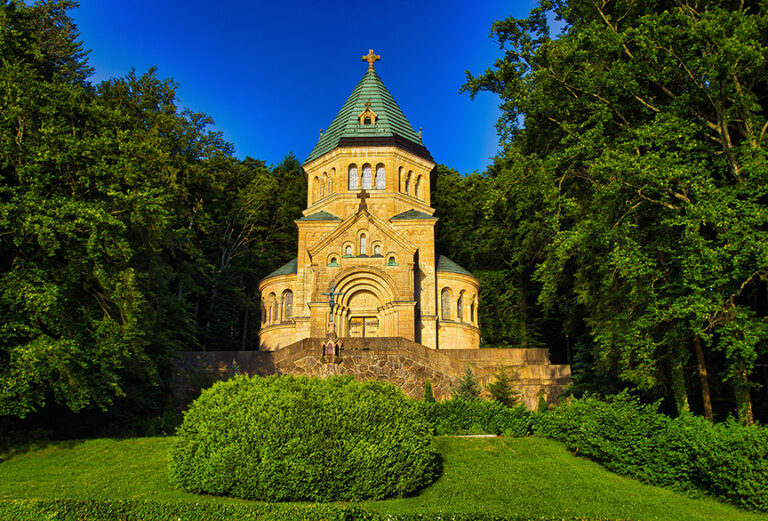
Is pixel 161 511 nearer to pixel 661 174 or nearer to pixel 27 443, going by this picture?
pixel 27 443

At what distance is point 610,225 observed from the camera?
736 inches

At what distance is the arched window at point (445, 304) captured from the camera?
35.7m

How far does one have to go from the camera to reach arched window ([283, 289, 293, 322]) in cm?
3619

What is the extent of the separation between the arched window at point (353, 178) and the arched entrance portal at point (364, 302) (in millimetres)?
6690

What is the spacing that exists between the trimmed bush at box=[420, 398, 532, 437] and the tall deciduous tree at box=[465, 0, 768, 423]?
311 centimetres

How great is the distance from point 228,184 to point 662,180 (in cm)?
3543

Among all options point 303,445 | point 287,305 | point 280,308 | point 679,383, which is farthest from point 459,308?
point 303,445

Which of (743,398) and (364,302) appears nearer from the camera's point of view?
(743,398)

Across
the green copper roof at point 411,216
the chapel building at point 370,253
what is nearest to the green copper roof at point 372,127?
the chapel building at point 370,253

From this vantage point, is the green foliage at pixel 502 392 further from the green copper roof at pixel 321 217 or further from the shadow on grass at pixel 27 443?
the green copper roof at pixel 321 217

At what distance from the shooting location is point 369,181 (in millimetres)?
37625

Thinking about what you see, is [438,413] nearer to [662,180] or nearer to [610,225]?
[610,225]

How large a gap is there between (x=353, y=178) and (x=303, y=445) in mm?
26311

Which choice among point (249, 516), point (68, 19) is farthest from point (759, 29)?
point (68, 19)
